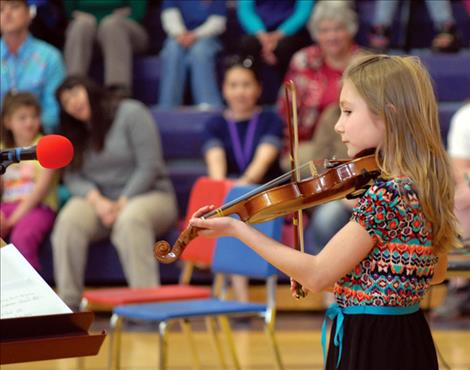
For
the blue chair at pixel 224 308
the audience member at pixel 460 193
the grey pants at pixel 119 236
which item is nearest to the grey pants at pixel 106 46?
the grey pants at pixel 119 236

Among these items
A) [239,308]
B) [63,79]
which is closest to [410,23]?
[63,79]

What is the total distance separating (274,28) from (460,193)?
11.6ft

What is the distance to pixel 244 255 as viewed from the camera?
3934 millimetres

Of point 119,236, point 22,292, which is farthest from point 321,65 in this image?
point 22,292

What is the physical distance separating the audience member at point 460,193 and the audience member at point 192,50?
1825 millimetres

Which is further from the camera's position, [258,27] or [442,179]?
[258,27]

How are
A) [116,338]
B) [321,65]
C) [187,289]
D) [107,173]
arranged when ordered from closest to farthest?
[116,338] → [187,289] → [107,173] → [321,65]

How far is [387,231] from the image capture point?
2.34 m

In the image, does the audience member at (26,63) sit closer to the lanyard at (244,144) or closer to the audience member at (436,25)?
the lanyard at (244,144)

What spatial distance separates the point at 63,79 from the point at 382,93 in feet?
12.2

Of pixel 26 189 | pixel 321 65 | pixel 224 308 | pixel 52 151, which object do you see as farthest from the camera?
pixel 321 65

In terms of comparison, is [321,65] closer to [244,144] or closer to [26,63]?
[244,144]

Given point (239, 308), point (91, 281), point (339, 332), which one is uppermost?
point (339, 332)

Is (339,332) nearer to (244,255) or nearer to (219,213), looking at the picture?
(219,213)
